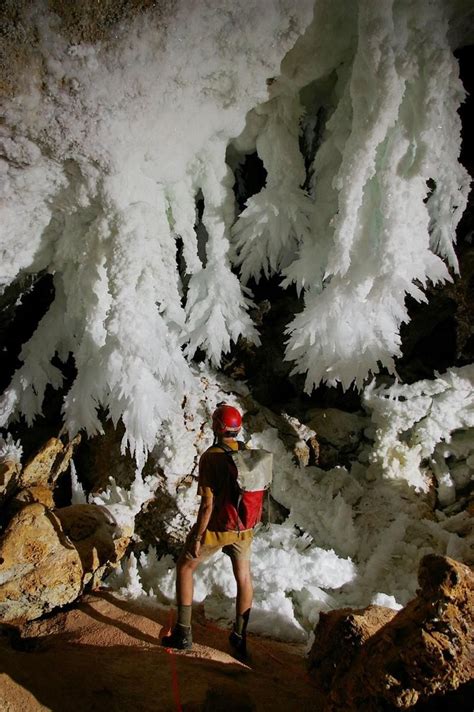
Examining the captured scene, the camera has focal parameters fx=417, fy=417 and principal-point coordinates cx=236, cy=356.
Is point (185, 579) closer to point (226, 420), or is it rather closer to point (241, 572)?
point (241, 572)

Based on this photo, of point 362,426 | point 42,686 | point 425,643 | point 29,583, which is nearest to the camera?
point 425,643

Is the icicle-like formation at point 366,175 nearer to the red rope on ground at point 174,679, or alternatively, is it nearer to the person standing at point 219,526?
the person standing at point 219,526

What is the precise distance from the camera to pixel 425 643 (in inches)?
68.4

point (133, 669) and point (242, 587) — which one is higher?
point (242, 587)

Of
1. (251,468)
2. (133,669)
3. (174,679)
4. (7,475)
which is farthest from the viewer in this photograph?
(7,475)

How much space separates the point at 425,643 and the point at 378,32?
332 cm

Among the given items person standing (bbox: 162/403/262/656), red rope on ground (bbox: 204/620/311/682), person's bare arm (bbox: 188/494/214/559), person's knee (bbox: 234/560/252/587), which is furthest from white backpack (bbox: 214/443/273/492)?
red rope on ground (bbox: 204/620/311/682)

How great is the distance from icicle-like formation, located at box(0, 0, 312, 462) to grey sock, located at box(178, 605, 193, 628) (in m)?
1.16

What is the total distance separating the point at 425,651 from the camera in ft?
5.67

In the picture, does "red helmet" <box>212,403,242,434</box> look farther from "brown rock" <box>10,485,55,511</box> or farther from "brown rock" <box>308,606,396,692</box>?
"brown rock" <box>10,485,55,511</box>

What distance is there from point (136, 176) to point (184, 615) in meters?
3.04

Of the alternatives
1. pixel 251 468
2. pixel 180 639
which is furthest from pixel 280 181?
pixel 180 639

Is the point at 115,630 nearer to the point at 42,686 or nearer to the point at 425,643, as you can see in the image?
the point at 42,686

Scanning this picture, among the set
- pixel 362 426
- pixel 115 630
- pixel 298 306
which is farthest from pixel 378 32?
pixel 115 630
